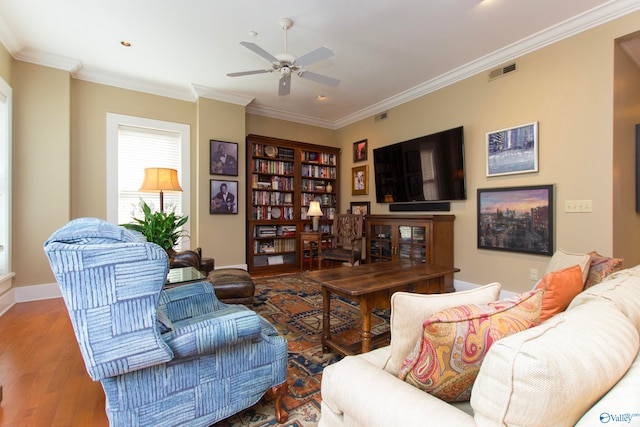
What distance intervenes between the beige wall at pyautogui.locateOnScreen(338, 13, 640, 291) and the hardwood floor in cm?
390

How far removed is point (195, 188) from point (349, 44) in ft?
9.88

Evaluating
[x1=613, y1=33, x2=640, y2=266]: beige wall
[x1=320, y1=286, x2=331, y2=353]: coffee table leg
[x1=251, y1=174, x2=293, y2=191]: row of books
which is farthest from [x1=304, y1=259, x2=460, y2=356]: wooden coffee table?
[x1=251, y1=174, x2=293, y2=191]: row of books

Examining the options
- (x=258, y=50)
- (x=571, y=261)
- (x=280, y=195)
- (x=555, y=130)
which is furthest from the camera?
(x=280, y=195)

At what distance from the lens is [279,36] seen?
10.1 ft

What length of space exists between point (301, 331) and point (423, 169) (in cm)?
290

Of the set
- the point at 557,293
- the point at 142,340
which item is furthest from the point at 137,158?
the point at 557,293

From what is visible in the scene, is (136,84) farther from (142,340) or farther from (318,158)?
(142,340)

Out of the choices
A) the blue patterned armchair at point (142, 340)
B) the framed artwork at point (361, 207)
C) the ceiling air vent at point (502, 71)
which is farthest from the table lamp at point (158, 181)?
the ceiling air vent at point (502, 71)

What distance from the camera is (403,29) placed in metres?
2.96

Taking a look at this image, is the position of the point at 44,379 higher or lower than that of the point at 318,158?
lower

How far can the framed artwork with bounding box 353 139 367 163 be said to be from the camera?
17.5 ft

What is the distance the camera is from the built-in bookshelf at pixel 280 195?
16.3 feet

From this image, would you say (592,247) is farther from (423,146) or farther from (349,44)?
(349,44)

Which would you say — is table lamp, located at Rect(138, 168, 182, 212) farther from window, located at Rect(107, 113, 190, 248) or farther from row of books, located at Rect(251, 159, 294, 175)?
row of books, located at Rect(251, 159, 294, 175)
